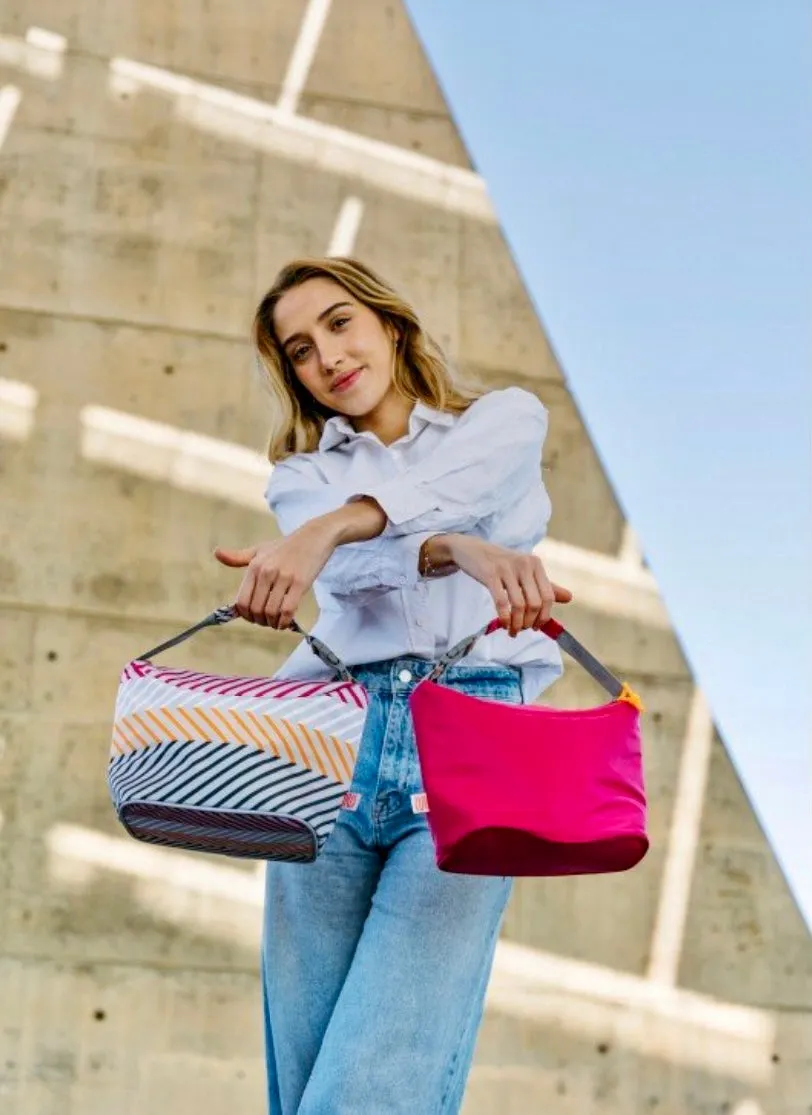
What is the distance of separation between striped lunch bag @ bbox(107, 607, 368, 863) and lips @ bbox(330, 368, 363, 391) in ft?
1.24

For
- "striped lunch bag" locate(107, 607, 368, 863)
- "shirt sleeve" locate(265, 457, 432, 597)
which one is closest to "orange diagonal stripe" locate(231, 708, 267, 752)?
"striped lunch bag" locate(107, 607, 368, 863)

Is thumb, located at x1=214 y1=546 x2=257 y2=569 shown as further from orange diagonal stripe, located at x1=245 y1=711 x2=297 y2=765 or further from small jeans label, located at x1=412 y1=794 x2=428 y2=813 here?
small jeans label, located at x1=412 y1=794 x2=428 y2=813

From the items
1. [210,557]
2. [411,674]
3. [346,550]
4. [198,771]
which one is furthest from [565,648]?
[210,557]

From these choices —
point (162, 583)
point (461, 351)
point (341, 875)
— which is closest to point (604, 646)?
point (461, 351)

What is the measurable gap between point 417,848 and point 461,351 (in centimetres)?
347

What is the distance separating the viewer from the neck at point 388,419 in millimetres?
2025

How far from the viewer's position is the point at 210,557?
4.73 metres

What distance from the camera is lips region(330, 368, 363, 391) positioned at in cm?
200

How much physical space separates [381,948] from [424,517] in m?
0.47

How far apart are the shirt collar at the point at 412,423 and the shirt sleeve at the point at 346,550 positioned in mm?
48

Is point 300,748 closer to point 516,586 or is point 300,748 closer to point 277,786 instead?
point 277,786

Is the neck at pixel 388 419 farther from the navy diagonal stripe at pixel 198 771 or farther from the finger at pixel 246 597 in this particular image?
the navy diagonal stripe at pixel 198 771

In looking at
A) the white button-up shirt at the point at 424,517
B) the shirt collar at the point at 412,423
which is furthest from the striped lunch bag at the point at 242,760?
the shirt collar at the point at 412,423

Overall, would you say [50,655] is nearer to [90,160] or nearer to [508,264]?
[90,160]
